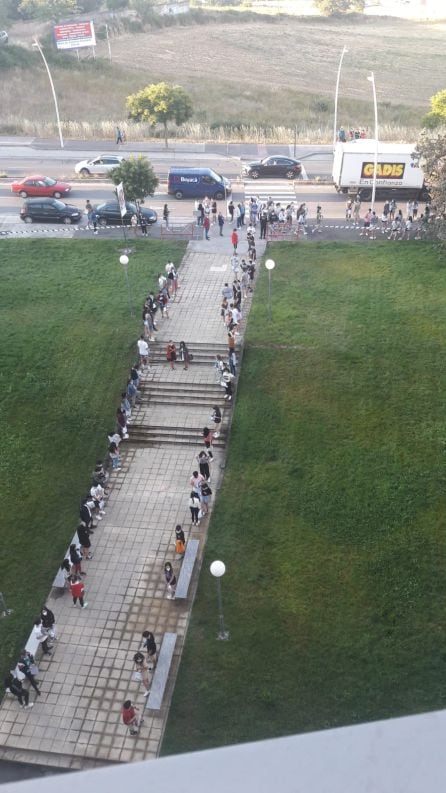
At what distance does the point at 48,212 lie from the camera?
109 ft

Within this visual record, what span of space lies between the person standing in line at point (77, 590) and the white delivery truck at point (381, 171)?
90.6 ft

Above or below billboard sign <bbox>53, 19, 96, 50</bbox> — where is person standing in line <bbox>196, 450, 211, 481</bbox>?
below

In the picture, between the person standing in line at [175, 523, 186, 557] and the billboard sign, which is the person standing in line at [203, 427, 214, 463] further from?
the billboard sign

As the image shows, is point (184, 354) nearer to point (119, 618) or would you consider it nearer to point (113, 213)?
point (119, 618)

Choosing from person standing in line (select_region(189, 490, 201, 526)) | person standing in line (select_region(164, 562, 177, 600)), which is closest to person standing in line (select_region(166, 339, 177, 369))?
person standing in line (select_region(189, 490, 201, 526))

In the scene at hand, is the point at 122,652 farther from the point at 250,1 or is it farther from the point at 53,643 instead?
the point at 250,1

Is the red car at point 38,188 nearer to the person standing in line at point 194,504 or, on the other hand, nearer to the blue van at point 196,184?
the blue van at point 196,184

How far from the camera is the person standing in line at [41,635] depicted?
1445 cm

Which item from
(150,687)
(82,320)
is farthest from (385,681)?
(82,320)

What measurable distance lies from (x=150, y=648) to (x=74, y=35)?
6220cm

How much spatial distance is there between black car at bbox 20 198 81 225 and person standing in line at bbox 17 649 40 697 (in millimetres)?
24399

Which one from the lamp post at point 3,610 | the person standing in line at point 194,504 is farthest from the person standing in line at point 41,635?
the person standing in line at point 194,504

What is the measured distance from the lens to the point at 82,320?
25000 mm

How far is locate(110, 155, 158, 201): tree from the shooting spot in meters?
31.5
